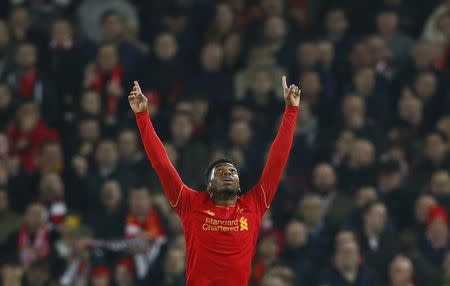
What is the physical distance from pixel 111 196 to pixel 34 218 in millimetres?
797

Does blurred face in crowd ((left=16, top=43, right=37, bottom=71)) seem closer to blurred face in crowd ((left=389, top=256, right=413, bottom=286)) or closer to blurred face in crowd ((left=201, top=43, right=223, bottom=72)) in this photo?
blurred face in crowd ((left=201, top=43, right=223, bottom=72))

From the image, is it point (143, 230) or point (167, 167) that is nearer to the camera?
point (167, 167)

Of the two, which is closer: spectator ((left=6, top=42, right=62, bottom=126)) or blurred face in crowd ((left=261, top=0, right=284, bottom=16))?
spectator ((left=6, top=42, right=62, bottom=126))

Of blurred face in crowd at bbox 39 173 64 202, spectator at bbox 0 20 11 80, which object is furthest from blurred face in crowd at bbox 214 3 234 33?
blurred face in crowd at bbox 39 173 64 202

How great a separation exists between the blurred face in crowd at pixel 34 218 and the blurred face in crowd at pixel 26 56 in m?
2.22

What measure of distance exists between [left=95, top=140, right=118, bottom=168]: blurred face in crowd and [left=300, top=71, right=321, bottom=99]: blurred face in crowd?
2237 mm

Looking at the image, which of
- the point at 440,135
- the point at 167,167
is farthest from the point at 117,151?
the point at 167,167

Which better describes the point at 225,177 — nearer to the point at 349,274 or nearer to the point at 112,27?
the point at 349,274

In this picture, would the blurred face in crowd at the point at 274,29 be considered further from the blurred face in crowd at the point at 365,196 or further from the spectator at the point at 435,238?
the spectator at the point at 435,238

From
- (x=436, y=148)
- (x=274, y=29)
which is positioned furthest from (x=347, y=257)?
(x=274, y=29)

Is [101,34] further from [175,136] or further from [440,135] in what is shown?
[440,135]

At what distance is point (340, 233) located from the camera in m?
16.2

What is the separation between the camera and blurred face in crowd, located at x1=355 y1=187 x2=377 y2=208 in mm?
16766

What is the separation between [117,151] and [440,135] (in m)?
3.36
